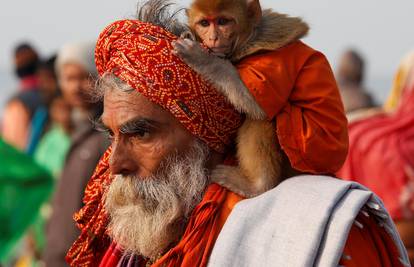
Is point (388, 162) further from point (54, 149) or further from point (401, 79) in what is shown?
point (54, 149)

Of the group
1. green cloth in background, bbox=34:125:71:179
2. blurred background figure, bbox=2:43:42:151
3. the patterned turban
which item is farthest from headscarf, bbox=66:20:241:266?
blurred background figure, bbox=2:43:42:151

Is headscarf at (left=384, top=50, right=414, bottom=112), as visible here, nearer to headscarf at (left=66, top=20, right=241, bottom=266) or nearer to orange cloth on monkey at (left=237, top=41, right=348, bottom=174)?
headscarf at (left=66, top=20, right=241, bottom=266)

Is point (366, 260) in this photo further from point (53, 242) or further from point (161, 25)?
point (53, 242)

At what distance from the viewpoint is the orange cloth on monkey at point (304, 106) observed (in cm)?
375

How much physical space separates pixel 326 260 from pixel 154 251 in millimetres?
765

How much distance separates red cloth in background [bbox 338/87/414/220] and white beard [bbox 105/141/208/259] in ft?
9.97

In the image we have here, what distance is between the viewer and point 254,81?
3.81m

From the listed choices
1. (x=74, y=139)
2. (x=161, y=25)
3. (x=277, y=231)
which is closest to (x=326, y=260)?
(x=277, y=231)

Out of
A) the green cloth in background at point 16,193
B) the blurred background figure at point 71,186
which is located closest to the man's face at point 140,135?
the blurred background figure at point 71,186

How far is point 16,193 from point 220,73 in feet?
15.7

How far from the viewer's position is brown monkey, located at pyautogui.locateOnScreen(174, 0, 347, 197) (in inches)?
148

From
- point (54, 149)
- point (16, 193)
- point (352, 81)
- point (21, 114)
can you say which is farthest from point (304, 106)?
point (352, 81)

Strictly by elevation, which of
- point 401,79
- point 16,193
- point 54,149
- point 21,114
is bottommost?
point 21,114

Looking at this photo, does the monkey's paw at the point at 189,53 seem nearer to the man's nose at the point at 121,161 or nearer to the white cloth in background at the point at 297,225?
the man's nose at the point at 121,161
